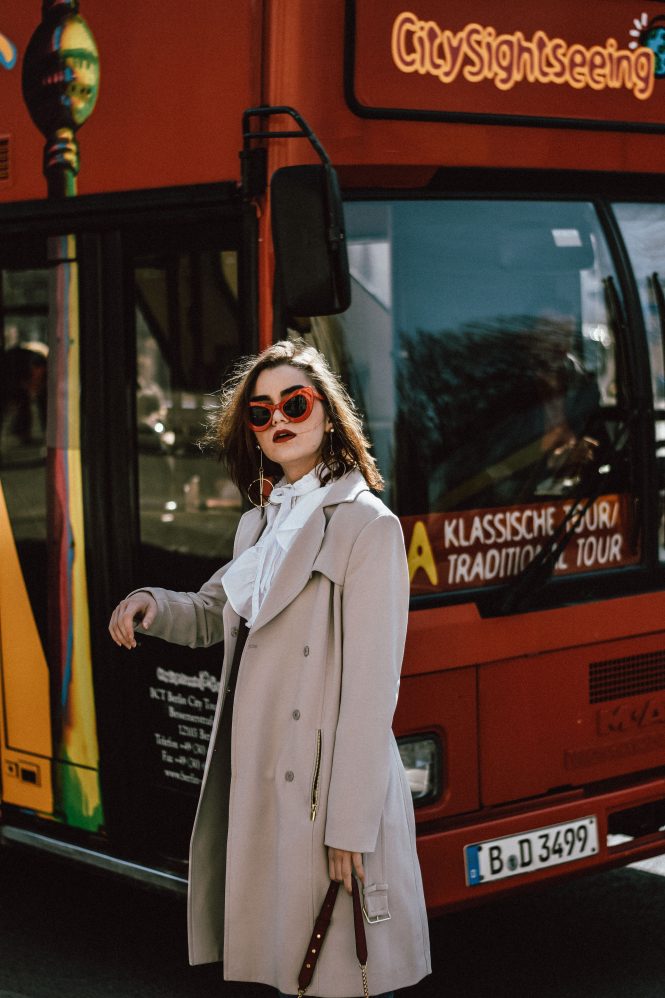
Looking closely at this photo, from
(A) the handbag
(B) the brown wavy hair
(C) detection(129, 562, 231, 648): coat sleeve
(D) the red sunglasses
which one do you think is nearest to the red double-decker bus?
(B) the brown wavy hair

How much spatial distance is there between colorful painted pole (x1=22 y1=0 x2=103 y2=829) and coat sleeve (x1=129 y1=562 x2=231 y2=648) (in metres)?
1.05

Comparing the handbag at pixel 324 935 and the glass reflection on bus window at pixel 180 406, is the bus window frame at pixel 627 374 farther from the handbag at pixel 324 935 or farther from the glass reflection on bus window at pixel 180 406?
the handbag at pixel 324 935

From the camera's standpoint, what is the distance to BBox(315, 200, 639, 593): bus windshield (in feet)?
12.1

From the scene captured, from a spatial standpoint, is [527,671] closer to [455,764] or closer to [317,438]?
[455,764]

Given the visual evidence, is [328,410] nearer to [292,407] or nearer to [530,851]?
[292,407]

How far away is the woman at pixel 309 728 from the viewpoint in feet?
8.97

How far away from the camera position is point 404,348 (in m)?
3.70

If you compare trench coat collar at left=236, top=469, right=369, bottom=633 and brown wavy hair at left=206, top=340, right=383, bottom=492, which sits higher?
brown wavy hair at left=206, top=340, right=383, bottom=492

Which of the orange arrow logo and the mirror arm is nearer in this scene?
the mirror arm

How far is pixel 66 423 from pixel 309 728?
179 cm

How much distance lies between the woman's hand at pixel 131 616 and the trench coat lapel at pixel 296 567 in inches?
13.8

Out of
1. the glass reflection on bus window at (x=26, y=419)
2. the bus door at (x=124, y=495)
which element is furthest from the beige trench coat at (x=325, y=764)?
the glass reflection on bus window at (x=26, y=419)

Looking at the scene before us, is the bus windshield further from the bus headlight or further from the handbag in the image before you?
the handbag

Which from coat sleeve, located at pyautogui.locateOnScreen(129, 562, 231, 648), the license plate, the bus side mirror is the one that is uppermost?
the bus side mirror
